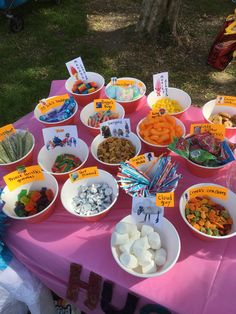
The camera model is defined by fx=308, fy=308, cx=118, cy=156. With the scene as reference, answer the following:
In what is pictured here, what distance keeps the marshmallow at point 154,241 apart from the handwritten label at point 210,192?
0.82ft

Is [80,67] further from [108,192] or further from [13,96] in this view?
[13,96]

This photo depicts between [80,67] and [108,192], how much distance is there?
938 millimetres

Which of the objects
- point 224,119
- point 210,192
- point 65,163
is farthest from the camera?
point 224,119

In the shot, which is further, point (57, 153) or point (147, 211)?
point (57, 153)

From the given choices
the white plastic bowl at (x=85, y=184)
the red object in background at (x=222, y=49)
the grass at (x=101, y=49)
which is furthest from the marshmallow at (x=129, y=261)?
the red object in background at (x=222, y=49)

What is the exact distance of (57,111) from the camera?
5.64 ft

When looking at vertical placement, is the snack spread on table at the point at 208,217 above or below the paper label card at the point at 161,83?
below

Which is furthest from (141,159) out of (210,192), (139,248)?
(139,248)

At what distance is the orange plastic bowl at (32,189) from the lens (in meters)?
1.25

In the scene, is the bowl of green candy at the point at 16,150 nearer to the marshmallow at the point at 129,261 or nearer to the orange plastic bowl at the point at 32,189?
the orange plastic bowl at the point at 32,189

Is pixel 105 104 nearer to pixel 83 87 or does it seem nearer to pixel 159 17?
pixel 83 87

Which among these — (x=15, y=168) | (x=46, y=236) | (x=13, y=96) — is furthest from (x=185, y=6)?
(x=46, y=236)

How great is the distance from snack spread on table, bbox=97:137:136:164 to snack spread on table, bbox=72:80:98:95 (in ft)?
1.47

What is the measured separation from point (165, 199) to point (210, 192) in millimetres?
213
